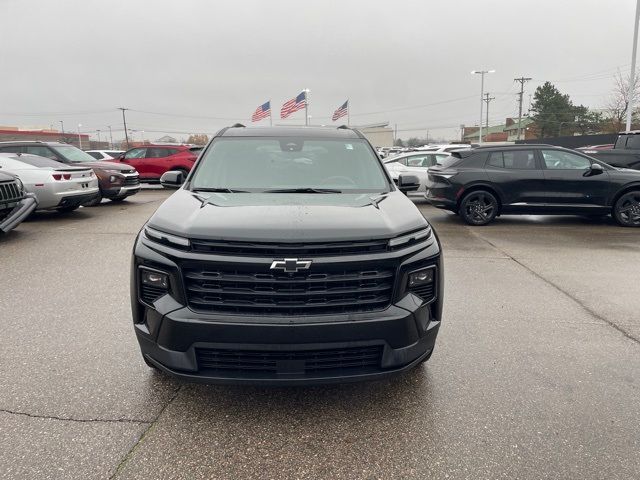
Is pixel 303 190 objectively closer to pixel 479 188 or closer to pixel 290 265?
pixel 290 265

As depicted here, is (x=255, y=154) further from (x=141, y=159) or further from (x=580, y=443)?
(x=141, y=159)

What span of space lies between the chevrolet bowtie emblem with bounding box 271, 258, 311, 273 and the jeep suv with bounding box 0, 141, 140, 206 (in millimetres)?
10718

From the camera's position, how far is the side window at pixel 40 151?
11750 mm

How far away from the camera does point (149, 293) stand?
2.64 metres

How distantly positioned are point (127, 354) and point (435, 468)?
8.21ft

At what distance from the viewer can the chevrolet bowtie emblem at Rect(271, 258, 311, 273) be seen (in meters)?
2.45

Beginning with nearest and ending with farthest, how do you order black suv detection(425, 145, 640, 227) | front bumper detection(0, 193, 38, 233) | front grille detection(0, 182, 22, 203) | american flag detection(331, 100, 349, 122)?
front grille detection(0, 182, 22, 203) → front bumper detection(0, 193, 38, 233) → black suv detection(425, 145, 640, 227) → american flag detection(331, 100, 349, 122)

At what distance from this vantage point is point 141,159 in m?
17.8

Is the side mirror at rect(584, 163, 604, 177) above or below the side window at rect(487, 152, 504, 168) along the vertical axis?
below

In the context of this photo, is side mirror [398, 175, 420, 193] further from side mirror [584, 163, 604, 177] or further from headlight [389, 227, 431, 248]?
side mirror [584, 163, 604, 177]

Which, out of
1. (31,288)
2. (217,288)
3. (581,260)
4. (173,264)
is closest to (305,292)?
(217,288)

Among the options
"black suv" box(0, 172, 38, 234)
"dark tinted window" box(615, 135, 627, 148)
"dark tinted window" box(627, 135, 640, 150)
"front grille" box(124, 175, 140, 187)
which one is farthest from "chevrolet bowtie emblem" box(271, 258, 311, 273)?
"dark tinted window" box(615, 135, 627, 148)

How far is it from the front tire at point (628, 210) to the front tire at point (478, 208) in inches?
100

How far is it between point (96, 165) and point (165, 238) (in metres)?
11.0
